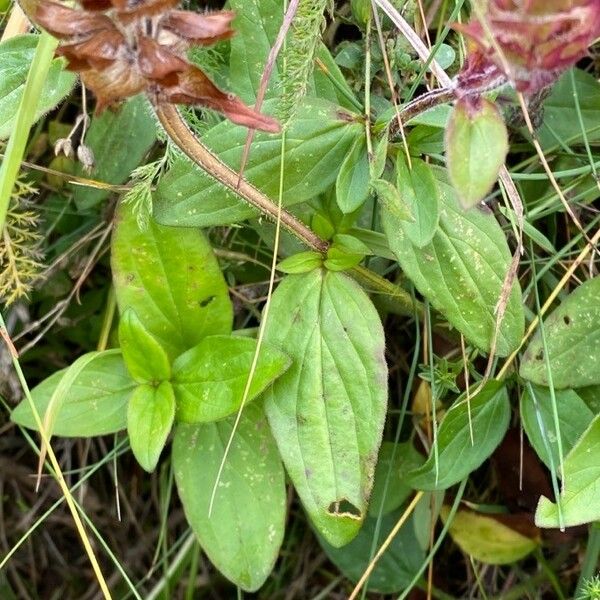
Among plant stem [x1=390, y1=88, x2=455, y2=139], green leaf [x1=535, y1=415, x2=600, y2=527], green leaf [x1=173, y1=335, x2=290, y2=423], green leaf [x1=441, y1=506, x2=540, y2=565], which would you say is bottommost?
green leaf [x1=441, y1=506, x2=540, y2=565]

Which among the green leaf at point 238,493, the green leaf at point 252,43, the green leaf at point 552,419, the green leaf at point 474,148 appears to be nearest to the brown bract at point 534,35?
the green leaf at point 474,148

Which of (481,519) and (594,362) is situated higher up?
(594,362)

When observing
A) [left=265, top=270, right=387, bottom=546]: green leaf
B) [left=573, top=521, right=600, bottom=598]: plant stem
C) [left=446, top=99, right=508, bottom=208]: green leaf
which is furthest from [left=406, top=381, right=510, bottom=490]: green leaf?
[left=446, top=99, right=508, bottom=208]: green leaf

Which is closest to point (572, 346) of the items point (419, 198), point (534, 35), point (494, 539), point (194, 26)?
point (419, 198)

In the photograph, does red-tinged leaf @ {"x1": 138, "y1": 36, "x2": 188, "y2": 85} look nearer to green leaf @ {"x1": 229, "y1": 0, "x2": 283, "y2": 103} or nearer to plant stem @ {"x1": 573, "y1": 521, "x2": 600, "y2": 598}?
green leaf @ {"x1": 229, "y1": 0, "x2": 283, "y2": 103}

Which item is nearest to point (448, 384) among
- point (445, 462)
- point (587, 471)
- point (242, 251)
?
point (445, 462)

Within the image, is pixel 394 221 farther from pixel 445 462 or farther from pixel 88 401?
pixel 88 401

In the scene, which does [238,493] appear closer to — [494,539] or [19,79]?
[494,539]
